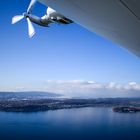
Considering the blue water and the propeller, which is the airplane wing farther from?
the blue water

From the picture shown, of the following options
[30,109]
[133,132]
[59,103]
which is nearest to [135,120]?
[133,132]

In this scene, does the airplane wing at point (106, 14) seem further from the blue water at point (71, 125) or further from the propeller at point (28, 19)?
the blue water at point (71, 125)

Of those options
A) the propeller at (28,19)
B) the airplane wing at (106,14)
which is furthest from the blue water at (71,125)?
the airplane wing at (106,14)

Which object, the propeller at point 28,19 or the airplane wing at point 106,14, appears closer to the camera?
the airplane wing at point 106,14

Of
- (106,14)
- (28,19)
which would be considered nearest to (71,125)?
(28,19)

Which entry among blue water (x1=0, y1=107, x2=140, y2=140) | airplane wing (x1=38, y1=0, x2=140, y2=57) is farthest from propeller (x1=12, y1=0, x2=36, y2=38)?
blue water (x1=0, y1=107, x2=140, y2=140)
